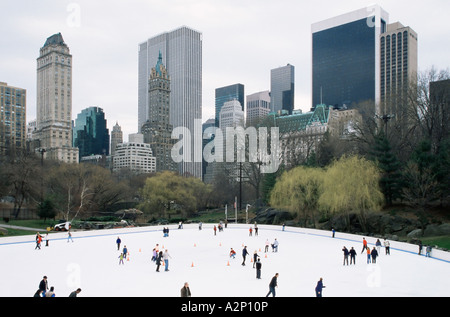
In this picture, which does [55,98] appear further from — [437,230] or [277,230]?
[437,230]

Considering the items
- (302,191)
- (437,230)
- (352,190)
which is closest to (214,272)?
(352,190)

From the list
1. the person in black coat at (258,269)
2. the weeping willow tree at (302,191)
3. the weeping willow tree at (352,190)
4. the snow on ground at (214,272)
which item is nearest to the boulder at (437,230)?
the weeping willow tree at (352,190)

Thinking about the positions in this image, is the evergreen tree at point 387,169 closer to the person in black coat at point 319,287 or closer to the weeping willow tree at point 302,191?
the weeping willow tree at point 302,191

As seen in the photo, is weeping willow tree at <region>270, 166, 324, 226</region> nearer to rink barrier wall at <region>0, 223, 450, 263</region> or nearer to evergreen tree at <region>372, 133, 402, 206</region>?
rink barrier wall at <region>0, 223, 450, 263</region>

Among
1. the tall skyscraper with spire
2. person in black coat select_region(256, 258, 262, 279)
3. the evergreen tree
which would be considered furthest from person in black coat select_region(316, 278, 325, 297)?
the tall skyscraper with spire

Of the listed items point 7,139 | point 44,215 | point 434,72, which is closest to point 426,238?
point 434,72
